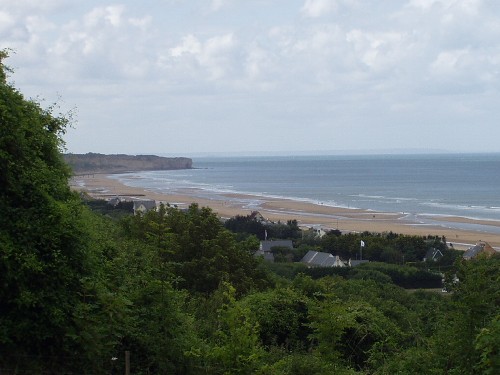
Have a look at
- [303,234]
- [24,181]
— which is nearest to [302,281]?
[24,181]

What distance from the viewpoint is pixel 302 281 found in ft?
61.0

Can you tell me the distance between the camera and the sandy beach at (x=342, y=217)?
57.7 meters

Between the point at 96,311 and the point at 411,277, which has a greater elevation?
the point at 96,311

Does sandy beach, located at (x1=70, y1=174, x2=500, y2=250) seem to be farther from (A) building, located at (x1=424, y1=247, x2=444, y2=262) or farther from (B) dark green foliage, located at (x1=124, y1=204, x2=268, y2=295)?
(B) dark green foliage, located at (x1=124, y1=204, x2=268, y2=295)

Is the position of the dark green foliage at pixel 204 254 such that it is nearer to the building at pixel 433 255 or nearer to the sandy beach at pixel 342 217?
the building at pixel 433 255

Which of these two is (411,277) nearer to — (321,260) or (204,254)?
(321,260)

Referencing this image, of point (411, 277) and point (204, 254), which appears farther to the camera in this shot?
point (411, 277)

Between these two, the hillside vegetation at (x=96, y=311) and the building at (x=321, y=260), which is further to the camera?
the building at (x=321, y=260)

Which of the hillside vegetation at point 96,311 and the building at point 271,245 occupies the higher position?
the hillside vegetation at point 96,311

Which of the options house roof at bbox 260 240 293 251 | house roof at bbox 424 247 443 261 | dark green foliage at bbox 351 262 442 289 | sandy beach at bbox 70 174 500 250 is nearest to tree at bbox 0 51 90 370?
dark green foliage at bbox 351 262 442 289

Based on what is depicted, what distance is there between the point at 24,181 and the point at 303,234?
44966 millimetres

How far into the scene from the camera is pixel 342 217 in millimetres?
70688

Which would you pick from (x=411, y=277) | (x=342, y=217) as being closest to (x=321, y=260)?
(x=411, y=277)

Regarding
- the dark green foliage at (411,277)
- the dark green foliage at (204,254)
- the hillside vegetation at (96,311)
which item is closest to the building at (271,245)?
the dark green foliage at (411,277)
